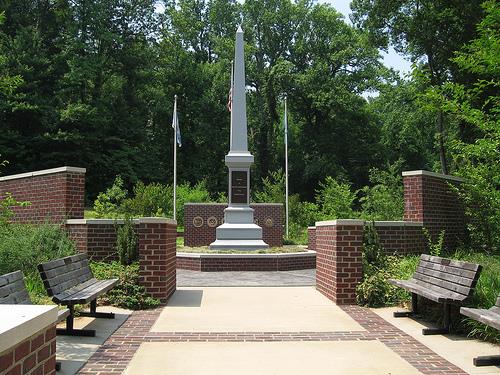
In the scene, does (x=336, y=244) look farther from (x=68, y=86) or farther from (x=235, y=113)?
(x=68, y=86)

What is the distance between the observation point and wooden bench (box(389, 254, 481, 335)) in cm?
611

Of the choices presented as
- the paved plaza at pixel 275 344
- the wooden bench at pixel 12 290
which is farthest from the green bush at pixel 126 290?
the wooden bench at pixel 12 290

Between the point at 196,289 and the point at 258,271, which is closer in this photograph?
the point at 196,289

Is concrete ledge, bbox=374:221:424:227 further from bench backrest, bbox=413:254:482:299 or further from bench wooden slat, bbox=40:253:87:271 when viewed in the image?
bench wooden slat, bbox=40:253:87:271

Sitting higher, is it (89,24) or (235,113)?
(89,24)

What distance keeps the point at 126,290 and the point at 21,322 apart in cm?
619

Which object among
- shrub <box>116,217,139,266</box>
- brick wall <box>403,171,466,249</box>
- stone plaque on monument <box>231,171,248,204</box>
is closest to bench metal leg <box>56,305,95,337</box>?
shrub <box>116,217,139,266</box>

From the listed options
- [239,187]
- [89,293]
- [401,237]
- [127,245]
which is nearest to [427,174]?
[401,237]

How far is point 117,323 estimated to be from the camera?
23.3 ft

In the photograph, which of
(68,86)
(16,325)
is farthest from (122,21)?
(16,325)

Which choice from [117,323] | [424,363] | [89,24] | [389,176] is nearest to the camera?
[424,363]

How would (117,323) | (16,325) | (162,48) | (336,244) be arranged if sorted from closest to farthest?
1. (16,325)
2. (117,323)
3. (336,244)
4. (162,48)

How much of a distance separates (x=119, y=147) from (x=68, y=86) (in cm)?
625

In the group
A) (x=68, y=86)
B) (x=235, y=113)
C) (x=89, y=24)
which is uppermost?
(x=89, y=24)
